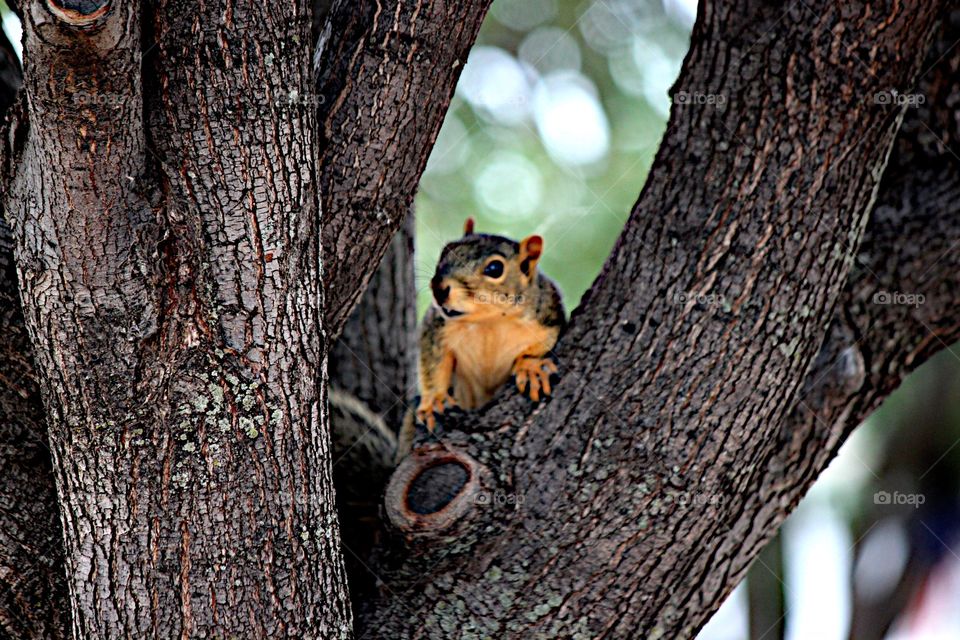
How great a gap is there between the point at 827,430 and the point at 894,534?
1121mm

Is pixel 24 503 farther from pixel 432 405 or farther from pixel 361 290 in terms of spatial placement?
pixel 432 405

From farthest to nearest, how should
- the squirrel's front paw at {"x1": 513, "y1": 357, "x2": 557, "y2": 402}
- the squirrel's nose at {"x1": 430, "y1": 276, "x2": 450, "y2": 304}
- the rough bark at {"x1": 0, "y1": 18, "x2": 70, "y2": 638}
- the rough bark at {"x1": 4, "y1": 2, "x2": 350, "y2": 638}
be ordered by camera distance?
1. the squirrel's nose at {"x1": 430, "y1": 276, "x2": 450, "y2": 304}
2. the squirrel's front paw at {"x1": 513, "y1": 357, "x2": 557, "y2": 402}
3. the rough bark at {"x1": 0, "y1": 18, "x2": 70, "y2": 638}
4. the rough bark at {"x1": 4, "y1": 2, "x2": 350, "y2": 638}

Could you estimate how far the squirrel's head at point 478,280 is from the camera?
2283 millimetres

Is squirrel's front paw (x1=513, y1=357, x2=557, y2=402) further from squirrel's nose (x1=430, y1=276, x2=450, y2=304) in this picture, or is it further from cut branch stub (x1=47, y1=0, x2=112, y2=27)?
cut branch stub (x1=47, y1=0, x2=112, y2=27)

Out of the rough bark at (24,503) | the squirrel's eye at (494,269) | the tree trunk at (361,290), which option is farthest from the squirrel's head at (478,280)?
the rough bark at (24,503)

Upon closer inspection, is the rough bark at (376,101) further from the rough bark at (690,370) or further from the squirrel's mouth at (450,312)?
the squirrel's mouth at (450,312)

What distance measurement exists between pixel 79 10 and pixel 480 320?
1406 mm

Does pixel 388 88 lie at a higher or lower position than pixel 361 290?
higher

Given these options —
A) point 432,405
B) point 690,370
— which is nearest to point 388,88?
point 690,370

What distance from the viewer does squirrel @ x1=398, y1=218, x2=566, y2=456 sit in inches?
90.7

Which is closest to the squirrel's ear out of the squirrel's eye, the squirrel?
the squirrel

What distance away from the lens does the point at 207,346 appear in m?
1.38

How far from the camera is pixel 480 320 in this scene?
2389mm

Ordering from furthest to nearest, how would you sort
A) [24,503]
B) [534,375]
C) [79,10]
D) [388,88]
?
[534,375]
[388,88]
[24,503]
[79,10]
